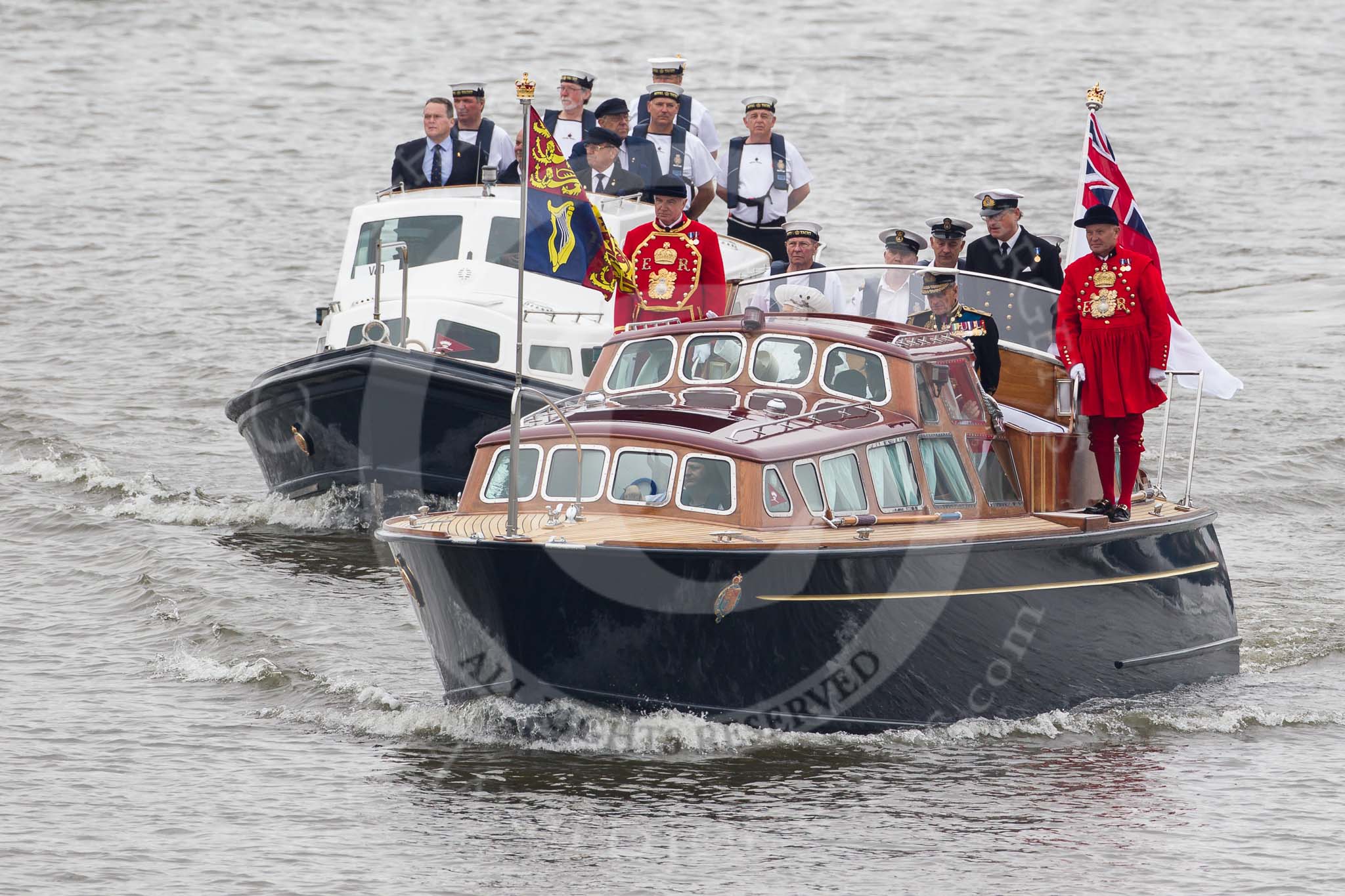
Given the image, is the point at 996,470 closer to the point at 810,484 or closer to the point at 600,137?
the point at 810,484

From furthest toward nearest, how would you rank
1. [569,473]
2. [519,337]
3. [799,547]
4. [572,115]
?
[572,115] → [569,473] → [799,547] → [519,337]

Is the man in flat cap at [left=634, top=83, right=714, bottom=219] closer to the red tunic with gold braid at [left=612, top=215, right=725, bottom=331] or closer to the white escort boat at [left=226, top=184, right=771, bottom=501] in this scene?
the white escort boat at [left=226, top=184, right=771, bottom=501]

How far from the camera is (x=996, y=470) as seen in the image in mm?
13375

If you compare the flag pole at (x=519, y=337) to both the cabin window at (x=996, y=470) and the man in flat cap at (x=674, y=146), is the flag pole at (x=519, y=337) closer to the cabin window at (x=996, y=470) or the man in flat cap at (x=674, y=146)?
the cabin window at (x=996, y=470)

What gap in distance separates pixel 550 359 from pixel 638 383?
529cm

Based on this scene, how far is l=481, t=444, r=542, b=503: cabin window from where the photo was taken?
40.8ft

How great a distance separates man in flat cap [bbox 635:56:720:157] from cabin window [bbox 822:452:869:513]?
25.5 feet

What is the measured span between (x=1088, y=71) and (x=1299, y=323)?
14661 mm

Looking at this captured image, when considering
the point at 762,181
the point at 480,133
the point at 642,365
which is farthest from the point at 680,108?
the point at 642,365

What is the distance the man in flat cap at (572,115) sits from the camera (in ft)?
65.6

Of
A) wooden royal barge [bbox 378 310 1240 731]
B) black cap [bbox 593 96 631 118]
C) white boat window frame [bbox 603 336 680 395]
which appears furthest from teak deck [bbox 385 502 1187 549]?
black cap [bbox 593 96 631 118]

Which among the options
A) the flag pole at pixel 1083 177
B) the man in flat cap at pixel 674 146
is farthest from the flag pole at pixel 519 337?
the man in flat cap at pixel 674 146

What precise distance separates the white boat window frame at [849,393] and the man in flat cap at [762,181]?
6082mm

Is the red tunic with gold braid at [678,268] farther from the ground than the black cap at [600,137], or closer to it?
closer to it
